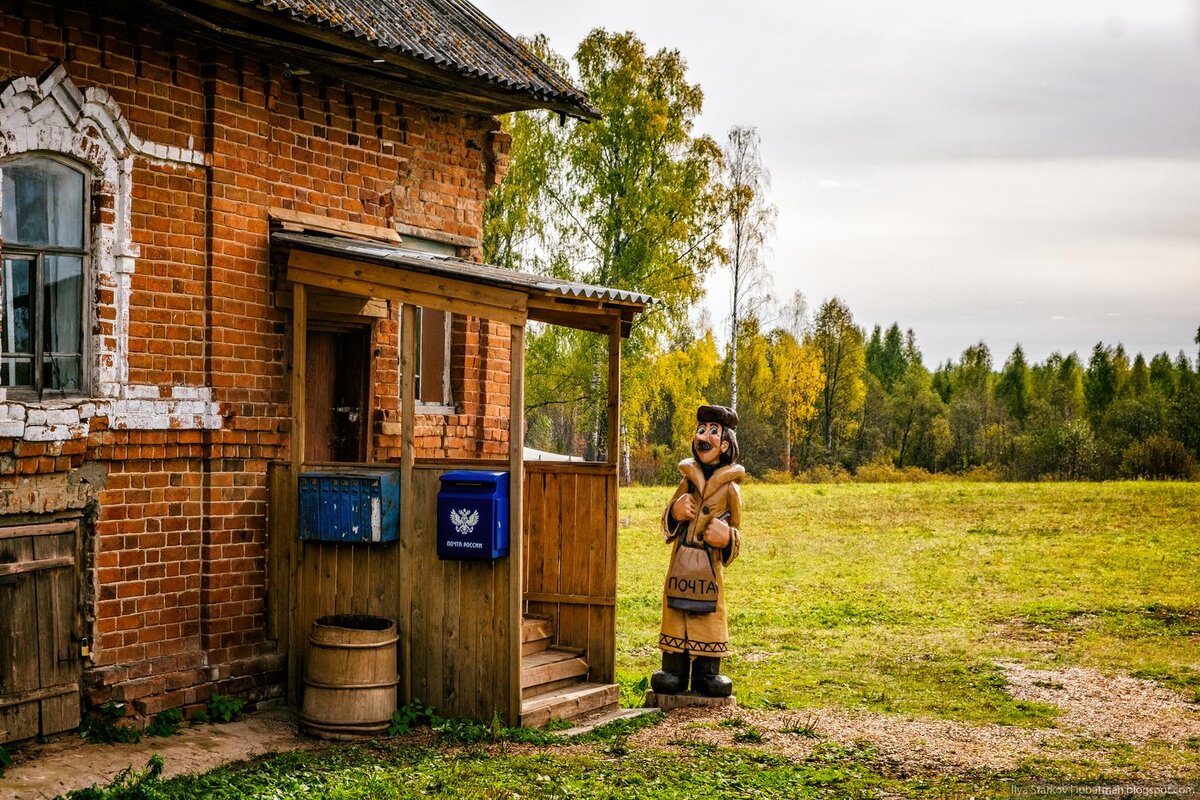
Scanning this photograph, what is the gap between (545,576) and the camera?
32.2ft

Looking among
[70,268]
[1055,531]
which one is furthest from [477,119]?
[1055,531]

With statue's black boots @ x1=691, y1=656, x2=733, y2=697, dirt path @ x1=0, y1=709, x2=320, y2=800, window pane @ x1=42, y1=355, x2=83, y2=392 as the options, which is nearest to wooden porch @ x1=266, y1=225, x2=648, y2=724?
dirt path @ x1=0, y1=709, x2=320, y2=800

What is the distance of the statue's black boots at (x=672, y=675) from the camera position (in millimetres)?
9664

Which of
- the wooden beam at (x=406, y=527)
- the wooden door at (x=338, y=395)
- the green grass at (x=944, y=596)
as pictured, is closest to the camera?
the wooden beam at (x=406, y=527)

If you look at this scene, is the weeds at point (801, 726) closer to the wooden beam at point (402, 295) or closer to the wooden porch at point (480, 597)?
the wooden porch at point (480, 597)

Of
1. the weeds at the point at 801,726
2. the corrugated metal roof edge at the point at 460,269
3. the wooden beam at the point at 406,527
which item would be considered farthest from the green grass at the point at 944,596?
the corrugated metal roof edge at the point at 460,269

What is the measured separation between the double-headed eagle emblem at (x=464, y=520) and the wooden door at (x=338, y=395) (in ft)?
8.29

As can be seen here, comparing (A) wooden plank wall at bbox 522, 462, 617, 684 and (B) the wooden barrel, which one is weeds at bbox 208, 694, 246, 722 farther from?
(A) wooden plank wall at bbox 522, 462, 617, 684

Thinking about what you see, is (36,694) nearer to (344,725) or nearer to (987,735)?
(344,725)

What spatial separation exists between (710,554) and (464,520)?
2436 millimetres

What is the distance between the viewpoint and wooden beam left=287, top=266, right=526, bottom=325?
8.34m

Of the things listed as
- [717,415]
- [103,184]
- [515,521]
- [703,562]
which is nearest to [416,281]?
[515,521]

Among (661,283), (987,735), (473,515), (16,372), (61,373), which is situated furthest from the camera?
(661,283)

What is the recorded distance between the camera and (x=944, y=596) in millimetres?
16266
